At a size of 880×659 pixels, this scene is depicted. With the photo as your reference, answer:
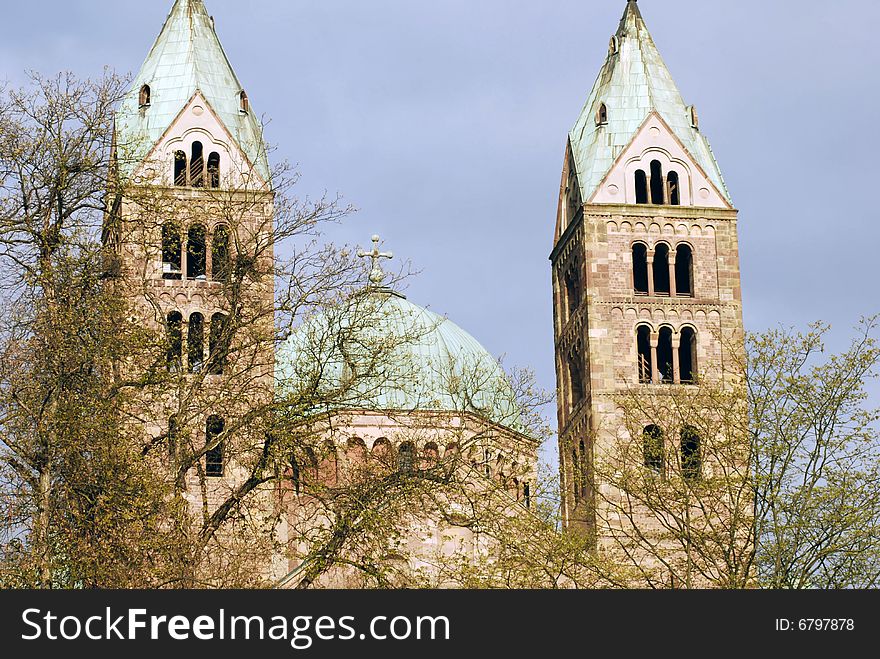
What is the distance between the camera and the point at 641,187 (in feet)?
194

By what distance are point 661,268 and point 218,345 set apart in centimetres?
2874

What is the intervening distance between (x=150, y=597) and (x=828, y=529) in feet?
55.4

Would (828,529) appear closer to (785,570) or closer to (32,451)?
(785,570)

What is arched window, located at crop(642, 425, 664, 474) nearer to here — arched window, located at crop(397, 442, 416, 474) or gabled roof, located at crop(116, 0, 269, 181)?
arched window, located at crop(397, 442, 416, 474)

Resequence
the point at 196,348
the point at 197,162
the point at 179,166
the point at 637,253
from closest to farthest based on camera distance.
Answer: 1. the point at 196,348
2. the point at 197,162
3. the point at 179,166
4. the point at 637,253

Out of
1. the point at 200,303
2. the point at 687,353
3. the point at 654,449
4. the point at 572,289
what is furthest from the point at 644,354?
the point at 654,449

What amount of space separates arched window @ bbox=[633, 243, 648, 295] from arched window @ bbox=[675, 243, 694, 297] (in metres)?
1.04

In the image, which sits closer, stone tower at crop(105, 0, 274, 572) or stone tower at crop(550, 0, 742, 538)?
stone tower at crop(105, 0, 274, 572)

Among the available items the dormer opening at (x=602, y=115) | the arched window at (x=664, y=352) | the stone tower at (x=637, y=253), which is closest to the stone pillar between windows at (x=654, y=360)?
the stone tower at (x=637, y=253)

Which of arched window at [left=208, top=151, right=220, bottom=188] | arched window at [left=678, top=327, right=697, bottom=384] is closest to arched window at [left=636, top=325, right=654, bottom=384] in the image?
arched window at [left=678, top=327, right=697, bottom=384]

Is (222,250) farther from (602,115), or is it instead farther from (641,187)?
(602,115)

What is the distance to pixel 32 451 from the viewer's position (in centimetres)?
2853

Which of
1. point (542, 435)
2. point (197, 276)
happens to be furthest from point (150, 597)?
point (197, 276)

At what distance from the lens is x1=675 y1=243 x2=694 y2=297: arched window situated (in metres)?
58.1
